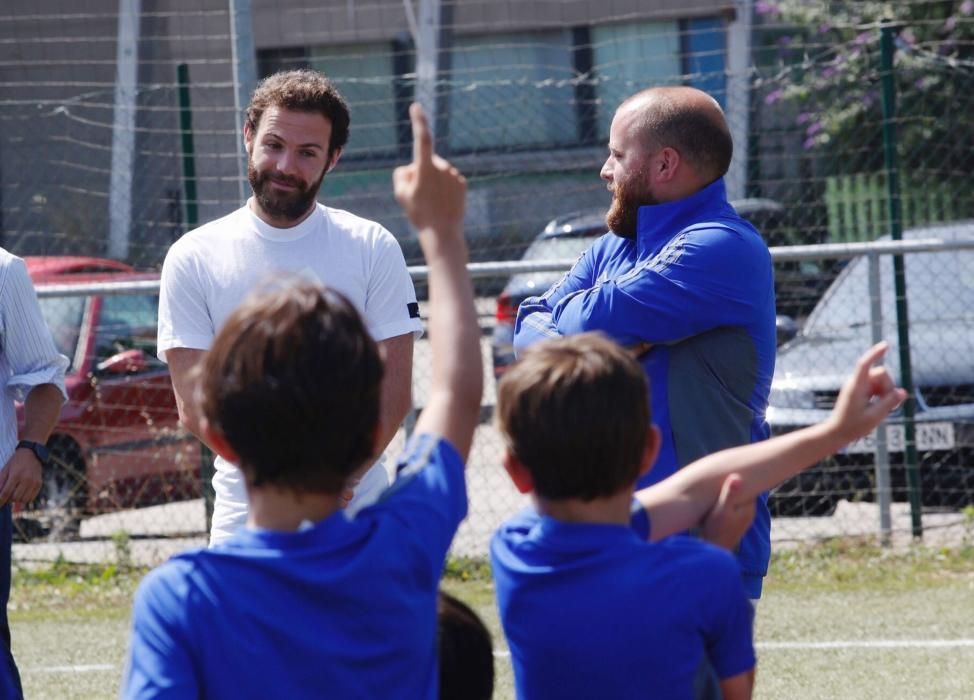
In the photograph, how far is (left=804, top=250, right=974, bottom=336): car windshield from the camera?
8.57 metres

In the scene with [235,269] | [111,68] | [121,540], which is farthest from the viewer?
[111,68]

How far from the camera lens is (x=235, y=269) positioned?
149 inches

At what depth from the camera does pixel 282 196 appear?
3.80 meters

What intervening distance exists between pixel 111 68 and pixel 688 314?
15703 mm

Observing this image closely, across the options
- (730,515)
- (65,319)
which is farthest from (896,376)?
(730,515)

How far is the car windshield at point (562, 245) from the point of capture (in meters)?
11.1

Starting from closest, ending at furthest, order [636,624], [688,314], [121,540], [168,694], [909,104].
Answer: [168,694], [636,624], [688,314], [121,540], [909,104]

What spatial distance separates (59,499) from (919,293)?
508cm

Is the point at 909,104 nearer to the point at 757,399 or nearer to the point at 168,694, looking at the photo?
the point at 757,399

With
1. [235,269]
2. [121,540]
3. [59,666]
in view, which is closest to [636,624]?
[235,269]

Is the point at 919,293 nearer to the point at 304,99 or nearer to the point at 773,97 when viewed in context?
the point at 773,97

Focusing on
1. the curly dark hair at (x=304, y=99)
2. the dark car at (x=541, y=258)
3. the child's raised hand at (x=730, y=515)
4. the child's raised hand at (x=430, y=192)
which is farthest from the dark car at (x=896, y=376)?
the child's raised hand at (x=430, y=192)

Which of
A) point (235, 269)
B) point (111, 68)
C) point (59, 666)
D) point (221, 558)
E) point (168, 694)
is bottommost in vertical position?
point (59, 666)

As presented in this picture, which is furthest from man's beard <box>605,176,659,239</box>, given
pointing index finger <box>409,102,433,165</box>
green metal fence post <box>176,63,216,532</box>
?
green metal fence post <box>176,63,216,532</box>
